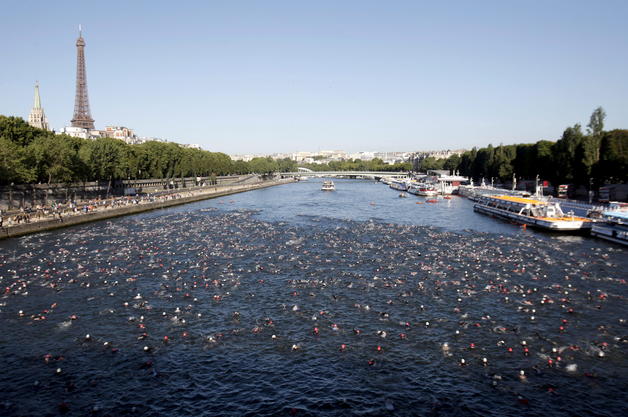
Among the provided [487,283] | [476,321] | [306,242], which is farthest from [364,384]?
[306,242]

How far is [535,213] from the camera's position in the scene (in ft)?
222

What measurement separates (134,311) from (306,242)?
2592 centimetres

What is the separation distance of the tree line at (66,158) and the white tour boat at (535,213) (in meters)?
75.8

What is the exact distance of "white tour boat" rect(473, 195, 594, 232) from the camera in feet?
195

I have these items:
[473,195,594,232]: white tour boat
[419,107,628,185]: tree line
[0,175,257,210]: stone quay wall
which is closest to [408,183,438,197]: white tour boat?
[419,107,628,185]: tree line

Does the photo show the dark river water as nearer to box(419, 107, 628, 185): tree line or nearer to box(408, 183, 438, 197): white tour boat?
box(419, 107, 628, 185): tree line

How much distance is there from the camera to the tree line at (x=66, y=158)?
72.9 meters

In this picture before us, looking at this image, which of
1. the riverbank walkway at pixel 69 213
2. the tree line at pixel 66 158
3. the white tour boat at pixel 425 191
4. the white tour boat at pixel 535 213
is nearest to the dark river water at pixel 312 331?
the riverbank walkway at pixel 69 213

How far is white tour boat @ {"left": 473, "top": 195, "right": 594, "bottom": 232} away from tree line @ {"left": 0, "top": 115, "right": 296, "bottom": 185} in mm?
75756

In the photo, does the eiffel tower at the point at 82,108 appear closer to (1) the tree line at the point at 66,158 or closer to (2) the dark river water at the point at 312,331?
(1) the tree line at the point at 66,158

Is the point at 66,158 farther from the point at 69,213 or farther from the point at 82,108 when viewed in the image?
the point at 82,108

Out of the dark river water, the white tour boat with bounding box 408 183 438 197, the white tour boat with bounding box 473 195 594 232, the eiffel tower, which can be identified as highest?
the eiffel tower

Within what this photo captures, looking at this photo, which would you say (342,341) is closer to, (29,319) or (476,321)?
(476,321)

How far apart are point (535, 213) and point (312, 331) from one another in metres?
54.0
